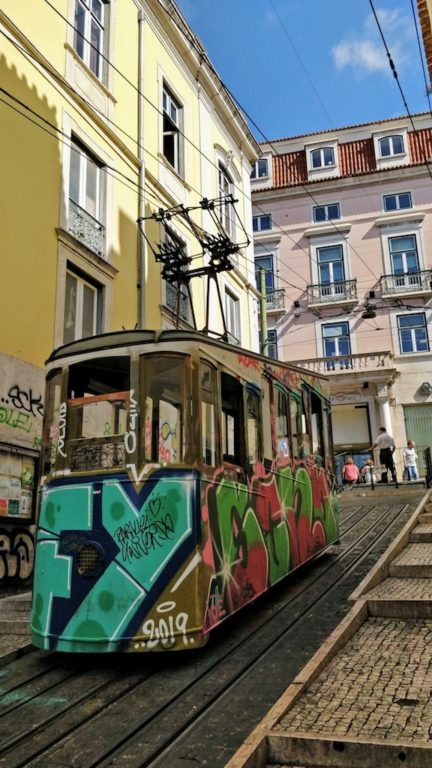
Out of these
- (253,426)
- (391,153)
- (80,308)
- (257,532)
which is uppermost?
(391,153)

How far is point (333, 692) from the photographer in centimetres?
439

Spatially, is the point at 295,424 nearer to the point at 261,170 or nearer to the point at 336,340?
the point at 336,340

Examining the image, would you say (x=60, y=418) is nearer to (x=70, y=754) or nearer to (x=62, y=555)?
(x=62, y=555)

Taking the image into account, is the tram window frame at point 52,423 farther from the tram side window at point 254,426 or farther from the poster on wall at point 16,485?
the poster on wall at point 16,485

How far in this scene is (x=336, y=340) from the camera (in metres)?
30.6

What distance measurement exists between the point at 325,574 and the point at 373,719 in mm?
5056

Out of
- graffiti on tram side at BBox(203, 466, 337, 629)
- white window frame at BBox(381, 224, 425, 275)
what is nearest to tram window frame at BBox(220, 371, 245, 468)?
graffiti on tram side at BBox(203, 466, 337, 629)

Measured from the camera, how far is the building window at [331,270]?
3127 centimetres

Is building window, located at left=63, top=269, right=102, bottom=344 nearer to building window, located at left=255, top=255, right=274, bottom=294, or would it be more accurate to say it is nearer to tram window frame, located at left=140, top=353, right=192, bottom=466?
tram window frame, located at left=140, top=353, right=192, bottom=466

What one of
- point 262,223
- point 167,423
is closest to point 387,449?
point 167,423

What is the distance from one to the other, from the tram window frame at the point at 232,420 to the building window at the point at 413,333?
79.5ft

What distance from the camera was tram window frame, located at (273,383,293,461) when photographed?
782cm

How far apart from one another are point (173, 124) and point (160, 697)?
15.5m

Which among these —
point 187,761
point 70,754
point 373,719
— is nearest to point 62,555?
point 70,754
